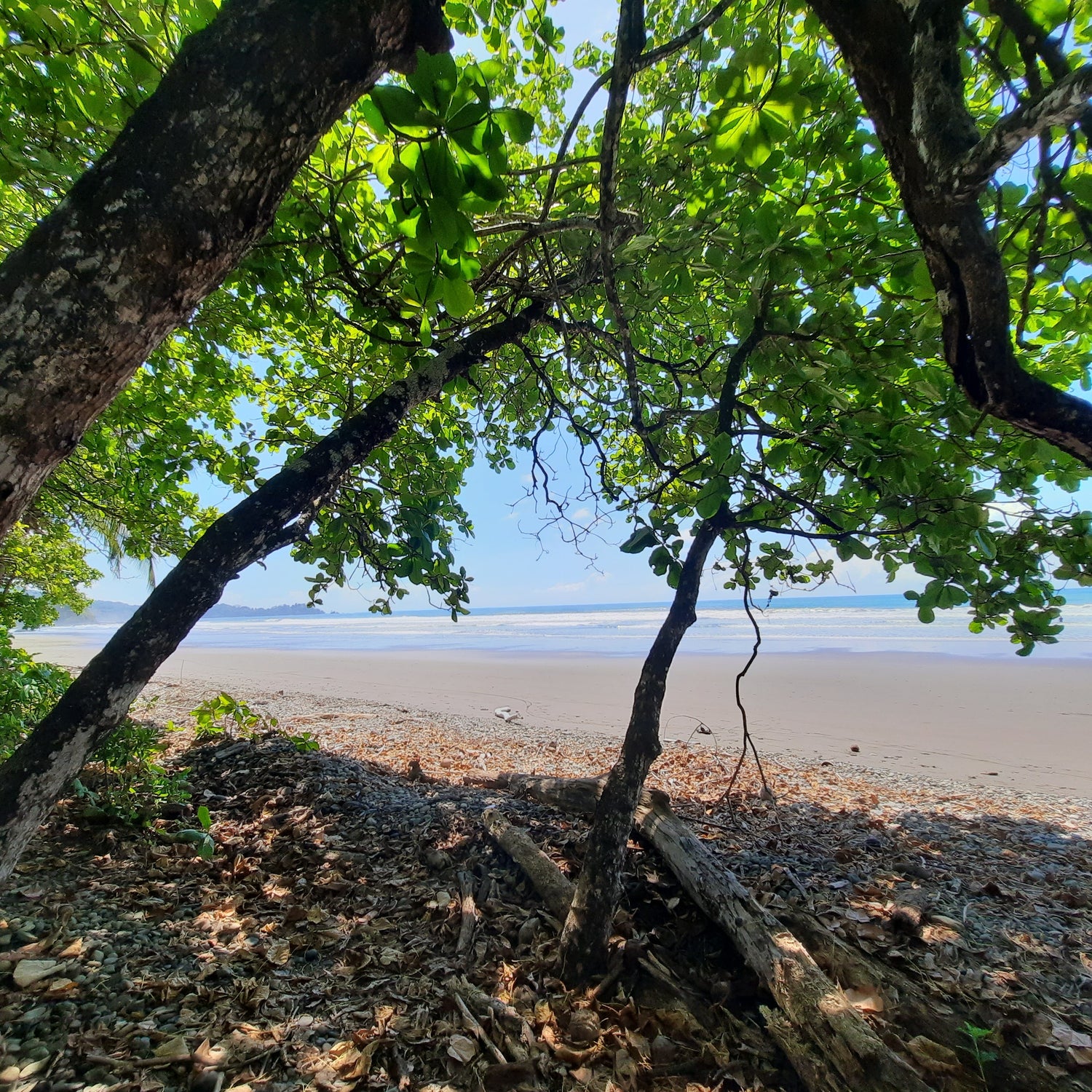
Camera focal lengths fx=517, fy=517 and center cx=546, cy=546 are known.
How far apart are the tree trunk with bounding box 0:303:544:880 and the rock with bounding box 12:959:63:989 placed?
0.66 meters

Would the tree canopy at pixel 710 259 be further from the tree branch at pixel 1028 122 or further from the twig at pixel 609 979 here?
the twig at pixel 609 979

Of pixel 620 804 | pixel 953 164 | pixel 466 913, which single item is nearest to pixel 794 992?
pixel 620 804

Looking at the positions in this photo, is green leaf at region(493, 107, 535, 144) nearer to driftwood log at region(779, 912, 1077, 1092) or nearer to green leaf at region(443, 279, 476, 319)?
green leaf at region(443, 279, 476, 319)

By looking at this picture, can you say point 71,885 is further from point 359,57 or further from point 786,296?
point 786,296

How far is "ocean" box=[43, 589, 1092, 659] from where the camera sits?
17797 millimetres

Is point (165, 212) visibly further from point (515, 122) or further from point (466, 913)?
point (466, 913)

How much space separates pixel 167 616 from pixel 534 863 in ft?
7.35

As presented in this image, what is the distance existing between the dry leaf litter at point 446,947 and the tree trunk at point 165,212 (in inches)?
81.5

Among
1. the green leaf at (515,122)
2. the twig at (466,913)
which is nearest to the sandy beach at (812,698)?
the twig at (466,913)

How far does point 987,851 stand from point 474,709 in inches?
327

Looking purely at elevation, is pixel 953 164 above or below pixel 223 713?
above

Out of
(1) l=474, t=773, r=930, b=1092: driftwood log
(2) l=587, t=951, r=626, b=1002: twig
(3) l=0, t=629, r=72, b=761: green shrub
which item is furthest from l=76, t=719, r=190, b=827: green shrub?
(2) l=587, t=951, r=626, b=1002: twig

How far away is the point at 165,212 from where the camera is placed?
94 cm

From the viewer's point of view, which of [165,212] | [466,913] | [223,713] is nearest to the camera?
[165,212]
